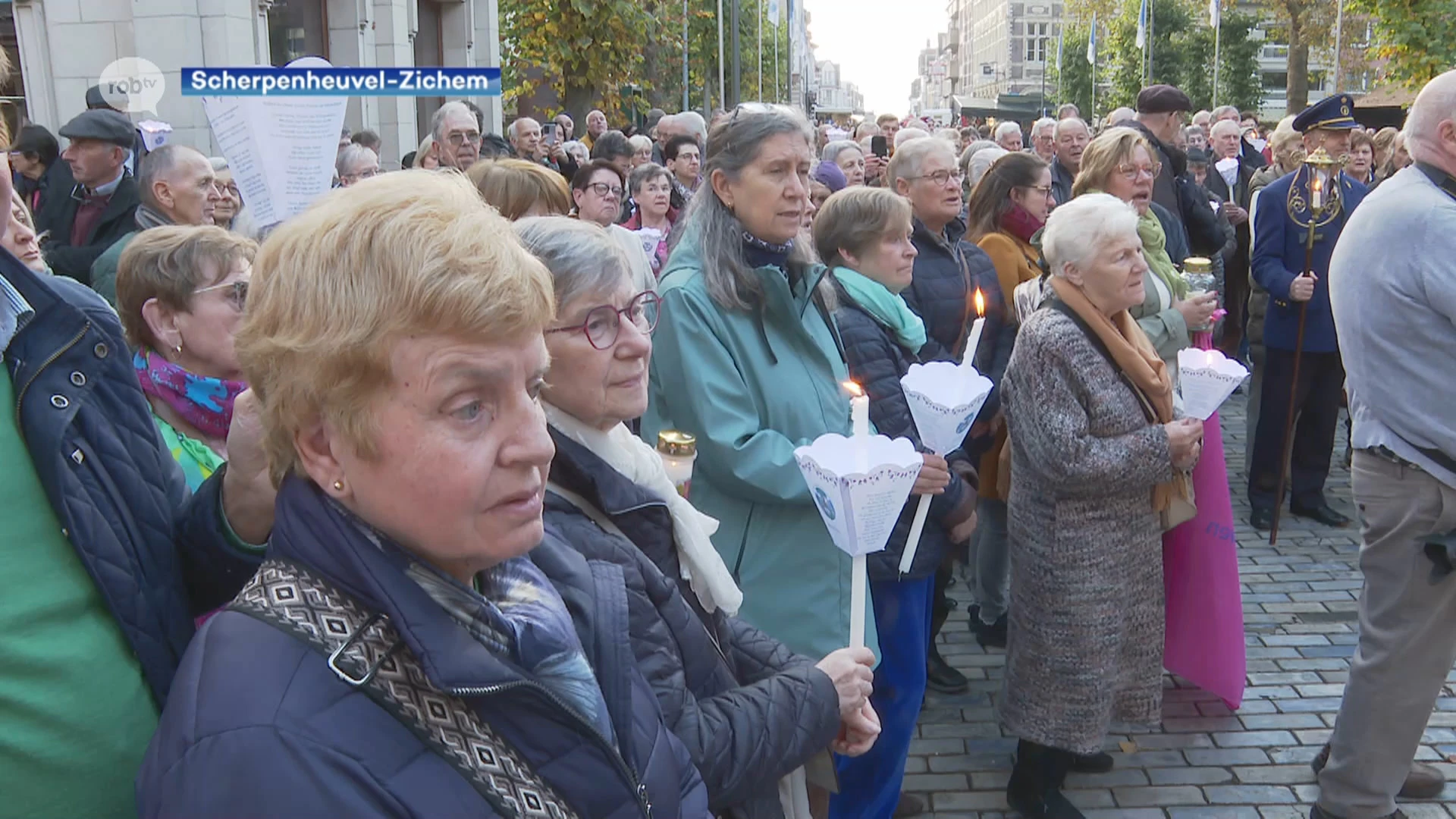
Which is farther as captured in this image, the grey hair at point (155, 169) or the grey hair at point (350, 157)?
the grey hair at point (350, 157)

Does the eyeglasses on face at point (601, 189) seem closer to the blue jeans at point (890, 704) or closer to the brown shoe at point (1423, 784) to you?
the blue jeans at point (890, 704)

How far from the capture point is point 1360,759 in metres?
3.66

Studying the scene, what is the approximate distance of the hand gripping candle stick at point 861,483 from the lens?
2240 mm

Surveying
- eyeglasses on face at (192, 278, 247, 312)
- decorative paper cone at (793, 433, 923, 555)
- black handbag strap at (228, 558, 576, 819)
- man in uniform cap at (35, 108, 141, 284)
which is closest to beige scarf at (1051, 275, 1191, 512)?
decorative paper cone at (793, 433, 923, 555)

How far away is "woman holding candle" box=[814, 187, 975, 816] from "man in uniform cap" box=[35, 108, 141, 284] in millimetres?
3748

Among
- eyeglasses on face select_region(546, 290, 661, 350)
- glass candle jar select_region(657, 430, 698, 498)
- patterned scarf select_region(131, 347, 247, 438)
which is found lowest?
Result: glass candle jar select_region(657, 430, 698, 498)

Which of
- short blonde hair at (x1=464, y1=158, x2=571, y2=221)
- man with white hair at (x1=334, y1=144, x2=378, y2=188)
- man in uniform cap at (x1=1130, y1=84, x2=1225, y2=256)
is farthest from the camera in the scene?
man in uniform cap at (x1=1130, y1=84, x2=1225, y2=256)

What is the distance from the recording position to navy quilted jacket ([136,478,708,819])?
1.17 metres

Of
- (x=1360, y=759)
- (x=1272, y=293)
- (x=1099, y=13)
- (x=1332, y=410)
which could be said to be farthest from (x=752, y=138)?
(x=1099, y=13)

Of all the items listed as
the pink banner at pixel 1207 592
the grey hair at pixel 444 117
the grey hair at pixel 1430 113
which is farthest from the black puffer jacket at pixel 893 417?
the grey hair at pixel 444 117

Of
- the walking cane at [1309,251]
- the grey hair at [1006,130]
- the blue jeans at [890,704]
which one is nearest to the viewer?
the blue jeans at [890,704]

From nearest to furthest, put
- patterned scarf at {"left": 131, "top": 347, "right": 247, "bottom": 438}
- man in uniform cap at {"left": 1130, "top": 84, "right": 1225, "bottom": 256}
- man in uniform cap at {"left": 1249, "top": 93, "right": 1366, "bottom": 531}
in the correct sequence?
patterned scarf at {"left": 131, "top": 347, "right": 247, "bottom": 438}, man in uniform cap at {"left": 1249, "top": 93, "right": 1366, "bottom": 531}, man in uniform cap at {"left": 1130, "top": 84, "right": 1225, "bottom": 256}

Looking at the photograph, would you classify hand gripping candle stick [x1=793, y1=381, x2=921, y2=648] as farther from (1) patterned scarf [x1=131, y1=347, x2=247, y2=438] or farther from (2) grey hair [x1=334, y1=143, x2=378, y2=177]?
(2) grey hair [x1=334, y1=143, x2=378, y2=177]

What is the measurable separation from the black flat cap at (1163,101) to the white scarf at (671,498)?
6.34m
